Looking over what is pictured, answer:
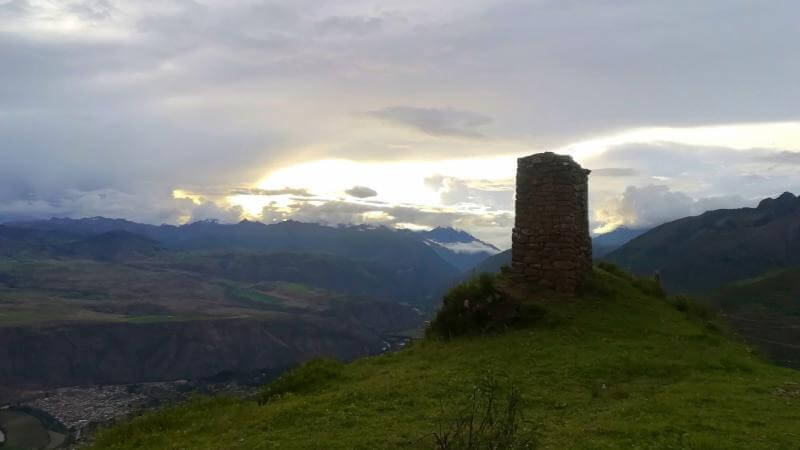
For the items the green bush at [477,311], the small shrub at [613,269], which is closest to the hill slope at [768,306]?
the small shrub at [613,269]

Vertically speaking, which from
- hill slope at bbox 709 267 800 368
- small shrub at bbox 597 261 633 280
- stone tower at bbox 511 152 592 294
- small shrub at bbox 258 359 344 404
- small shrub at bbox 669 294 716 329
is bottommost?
hill slope at bbox 709 267 800 368

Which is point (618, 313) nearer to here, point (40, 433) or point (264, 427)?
point (264, 427)

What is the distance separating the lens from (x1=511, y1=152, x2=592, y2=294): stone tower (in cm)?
2517

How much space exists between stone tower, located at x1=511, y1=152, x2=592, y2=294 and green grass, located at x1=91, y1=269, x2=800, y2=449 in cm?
146

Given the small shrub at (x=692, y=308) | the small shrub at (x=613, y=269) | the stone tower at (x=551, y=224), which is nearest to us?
the stone tower at (x=551, y=224)

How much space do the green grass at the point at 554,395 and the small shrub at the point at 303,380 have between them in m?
0.07

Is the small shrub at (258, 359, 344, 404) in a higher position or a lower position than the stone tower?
lower

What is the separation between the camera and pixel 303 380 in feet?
65.0

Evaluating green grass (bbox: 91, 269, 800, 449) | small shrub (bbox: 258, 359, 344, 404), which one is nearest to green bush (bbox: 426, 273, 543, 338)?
green grass (bbox: 91, 269, 800, 449)

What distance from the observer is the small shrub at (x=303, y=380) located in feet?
62.8

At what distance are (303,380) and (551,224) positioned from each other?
41.4 ft

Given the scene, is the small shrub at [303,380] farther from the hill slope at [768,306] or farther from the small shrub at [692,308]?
the hill slope at [768,306]

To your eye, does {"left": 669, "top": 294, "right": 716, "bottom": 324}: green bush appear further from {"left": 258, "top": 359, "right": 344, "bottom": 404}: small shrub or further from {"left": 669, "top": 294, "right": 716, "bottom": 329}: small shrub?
{"left": 258, "top": 359, "right": 344, "bottom": 404}: small shrub

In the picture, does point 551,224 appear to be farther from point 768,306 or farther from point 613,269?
point 768,306
